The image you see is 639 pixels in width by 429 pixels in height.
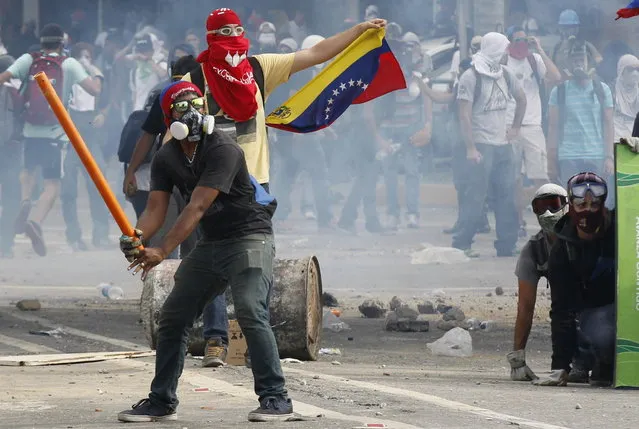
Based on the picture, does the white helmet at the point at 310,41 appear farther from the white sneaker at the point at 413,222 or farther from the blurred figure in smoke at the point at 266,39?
the white sneaker at the point at 413,222

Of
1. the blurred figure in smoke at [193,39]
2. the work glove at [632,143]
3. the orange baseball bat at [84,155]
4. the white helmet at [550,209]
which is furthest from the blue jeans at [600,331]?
the blurred figure in smoke at [193,39]

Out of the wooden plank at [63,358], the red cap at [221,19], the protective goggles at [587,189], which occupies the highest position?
the red cap at [221,19]

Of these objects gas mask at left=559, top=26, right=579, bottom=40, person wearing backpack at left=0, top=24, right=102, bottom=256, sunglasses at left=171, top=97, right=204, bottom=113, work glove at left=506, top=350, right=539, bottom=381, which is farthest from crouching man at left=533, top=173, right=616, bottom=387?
gas mask at left=559, top=26, right=579, bottom=40

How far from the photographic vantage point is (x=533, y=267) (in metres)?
8.75

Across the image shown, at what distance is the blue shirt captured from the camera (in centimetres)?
1697

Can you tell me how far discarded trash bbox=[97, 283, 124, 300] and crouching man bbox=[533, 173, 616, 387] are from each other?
5757mm

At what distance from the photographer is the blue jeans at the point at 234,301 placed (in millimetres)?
6797

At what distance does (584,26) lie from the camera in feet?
58.6

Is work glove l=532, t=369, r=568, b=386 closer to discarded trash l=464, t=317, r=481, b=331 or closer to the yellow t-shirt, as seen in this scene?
the yellow t-shirt

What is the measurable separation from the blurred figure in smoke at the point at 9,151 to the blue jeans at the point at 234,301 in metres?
10.5

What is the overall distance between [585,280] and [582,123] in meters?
8.63

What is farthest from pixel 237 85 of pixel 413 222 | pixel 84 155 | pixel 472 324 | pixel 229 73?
pixel 413 222

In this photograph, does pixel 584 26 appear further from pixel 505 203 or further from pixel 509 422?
pixel 509 422

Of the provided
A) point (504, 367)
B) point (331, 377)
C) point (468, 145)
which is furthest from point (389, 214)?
point (331, 377)
